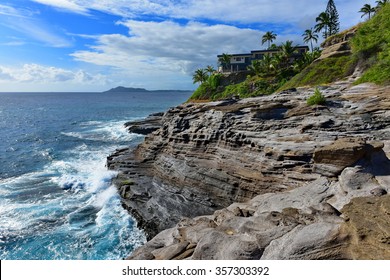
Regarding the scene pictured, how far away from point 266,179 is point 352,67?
104 ft

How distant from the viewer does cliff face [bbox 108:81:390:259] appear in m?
9.34

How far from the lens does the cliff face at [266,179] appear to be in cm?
934

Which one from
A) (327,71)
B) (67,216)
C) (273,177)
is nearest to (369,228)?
(273,177)

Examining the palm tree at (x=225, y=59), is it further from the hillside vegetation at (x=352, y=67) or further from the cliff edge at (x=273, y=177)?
the cliff edge at (x=273, y=177)

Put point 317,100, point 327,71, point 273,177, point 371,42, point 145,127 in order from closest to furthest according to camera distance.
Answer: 1. point 273,177
2. point 317,100
3. point 371,42
4. point 327,71
5. point 145,127

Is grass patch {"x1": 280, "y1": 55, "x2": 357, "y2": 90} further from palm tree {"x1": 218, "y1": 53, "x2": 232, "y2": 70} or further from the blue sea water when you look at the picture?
palm tree {"x1": 218, "y1": 53, "x2": 232, "y2": 70}

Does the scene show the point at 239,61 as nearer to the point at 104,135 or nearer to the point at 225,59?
the point at 225,59

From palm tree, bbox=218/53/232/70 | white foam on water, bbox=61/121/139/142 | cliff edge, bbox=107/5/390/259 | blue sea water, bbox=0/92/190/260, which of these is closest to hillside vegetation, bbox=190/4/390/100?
cliff edge, bbox=107/5/390/259

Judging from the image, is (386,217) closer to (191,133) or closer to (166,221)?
(166,221)

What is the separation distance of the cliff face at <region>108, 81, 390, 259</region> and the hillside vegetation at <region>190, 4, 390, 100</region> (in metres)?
4.47

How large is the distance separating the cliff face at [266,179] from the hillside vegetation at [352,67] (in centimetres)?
447

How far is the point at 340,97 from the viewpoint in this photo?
84.2ft

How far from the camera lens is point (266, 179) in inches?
767
